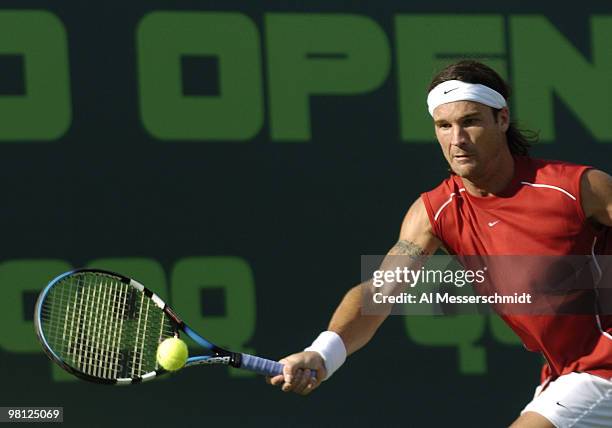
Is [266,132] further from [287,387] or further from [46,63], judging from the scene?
[287,387]

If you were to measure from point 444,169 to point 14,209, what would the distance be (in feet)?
6.44

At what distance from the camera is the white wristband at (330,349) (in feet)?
13.1

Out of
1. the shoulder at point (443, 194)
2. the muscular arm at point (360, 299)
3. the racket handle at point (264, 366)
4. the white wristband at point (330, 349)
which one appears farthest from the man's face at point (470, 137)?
the racket handle at point (264, 366)

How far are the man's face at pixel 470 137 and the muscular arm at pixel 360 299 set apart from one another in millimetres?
248

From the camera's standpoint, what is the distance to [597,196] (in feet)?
13.0

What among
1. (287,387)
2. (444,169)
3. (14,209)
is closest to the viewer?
(287,387)

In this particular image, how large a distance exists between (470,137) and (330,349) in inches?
30.2

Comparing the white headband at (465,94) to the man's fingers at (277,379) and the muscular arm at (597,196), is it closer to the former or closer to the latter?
the muscular arm at (597,196)

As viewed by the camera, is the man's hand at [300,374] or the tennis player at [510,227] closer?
the man's hand at [300,374]

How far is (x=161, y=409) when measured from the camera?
236 inches

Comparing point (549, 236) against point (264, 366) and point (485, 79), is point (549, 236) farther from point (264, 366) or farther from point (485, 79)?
point (264, 366)

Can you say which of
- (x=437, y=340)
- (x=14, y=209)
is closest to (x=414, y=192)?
(x=437, y=340)

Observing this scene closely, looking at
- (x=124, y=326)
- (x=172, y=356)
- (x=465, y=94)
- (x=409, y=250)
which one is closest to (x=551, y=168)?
(x=465, y=94)

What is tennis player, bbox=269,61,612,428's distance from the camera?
13.1ft
